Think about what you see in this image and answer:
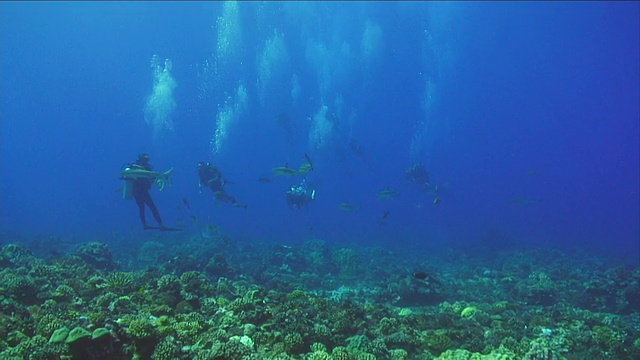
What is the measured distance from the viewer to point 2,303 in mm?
6098

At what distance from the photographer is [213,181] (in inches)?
630

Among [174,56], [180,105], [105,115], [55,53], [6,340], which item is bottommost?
[6,340]

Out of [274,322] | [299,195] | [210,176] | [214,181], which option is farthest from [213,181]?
[274,322]

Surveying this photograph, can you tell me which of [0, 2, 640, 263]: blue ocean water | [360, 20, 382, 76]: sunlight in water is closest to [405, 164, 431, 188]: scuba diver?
[0, 2, 640, 263]: blue ocean water

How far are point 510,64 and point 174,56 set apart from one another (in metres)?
118

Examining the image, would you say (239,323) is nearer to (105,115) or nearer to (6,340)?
(6,340)

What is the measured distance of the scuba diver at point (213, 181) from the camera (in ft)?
52.9

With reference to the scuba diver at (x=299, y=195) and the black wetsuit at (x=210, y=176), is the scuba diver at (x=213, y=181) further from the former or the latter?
the scuba diver at (x=299, y=195)

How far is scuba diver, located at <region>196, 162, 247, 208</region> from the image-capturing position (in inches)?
635

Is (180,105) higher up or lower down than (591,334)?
higher up

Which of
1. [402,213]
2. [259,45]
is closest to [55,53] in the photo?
[259,45]

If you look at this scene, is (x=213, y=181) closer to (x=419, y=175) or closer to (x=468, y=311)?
(x=468, y=311)

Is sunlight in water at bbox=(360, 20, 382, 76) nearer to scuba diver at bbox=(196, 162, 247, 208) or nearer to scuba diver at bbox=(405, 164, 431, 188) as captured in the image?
scuba diver at bbox=(405, 164, 431, 188)

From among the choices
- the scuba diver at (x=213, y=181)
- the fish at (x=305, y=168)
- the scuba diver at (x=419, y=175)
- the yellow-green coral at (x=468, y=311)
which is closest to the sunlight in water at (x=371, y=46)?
the scuba diver at (x=419, y=175)
